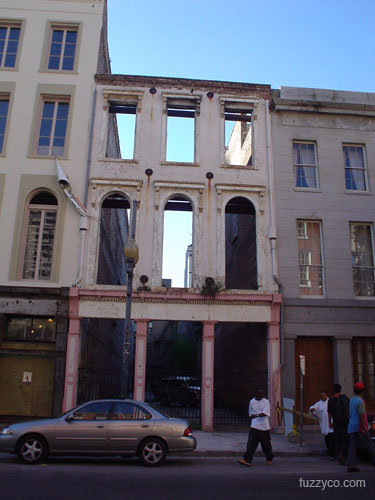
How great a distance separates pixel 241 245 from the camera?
21531mm

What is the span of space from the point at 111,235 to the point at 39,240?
7076mm

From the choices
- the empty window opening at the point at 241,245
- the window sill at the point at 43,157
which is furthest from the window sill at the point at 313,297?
the window sill at the point at 43,157

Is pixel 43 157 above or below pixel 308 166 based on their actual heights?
below

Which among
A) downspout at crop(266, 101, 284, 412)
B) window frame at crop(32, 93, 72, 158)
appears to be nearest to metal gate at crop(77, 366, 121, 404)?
downspout at crop(266, 101, 284, 412)

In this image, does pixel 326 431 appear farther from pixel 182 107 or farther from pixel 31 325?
pixel 182 107

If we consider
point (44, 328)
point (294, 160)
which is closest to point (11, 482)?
point (44, 328)

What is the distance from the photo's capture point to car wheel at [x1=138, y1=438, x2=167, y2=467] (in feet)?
29.6

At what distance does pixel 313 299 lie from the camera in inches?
631

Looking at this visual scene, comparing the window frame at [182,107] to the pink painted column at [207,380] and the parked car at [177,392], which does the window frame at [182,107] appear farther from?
the parked car at [177,392]

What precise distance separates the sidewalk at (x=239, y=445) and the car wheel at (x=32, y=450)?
3696mm

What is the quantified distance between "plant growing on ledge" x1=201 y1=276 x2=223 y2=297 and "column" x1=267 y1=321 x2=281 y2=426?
2161 mm

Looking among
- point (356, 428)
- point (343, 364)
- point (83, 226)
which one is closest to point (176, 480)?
point (356, 428)

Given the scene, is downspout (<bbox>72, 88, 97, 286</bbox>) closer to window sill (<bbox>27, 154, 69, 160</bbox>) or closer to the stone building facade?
window sill (<bbox>27, 154, 69, 160</bbox>)

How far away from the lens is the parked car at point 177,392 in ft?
64.3
